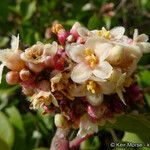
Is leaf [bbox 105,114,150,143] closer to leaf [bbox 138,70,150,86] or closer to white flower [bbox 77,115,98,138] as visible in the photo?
white flower [bbox 77,115,98,138]

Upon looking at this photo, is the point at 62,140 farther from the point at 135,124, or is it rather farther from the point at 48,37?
the point at 48,37

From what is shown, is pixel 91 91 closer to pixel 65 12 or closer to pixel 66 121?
pixel 66 121

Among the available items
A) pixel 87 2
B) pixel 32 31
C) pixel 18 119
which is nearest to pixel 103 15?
pixel 87 2

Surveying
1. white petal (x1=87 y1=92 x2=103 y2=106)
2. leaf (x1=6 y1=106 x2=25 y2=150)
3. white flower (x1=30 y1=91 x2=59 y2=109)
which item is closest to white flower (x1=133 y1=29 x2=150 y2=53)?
white petal (x1=87 y1=92 x2=103 y2=106)

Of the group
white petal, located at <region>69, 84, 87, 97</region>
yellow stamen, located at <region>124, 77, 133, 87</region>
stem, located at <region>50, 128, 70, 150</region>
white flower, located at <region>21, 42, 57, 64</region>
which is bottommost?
stem, located at <region>50, 128, 70, 150</region>

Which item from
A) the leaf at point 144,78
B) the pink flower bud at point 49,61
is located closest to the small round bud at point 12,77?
the pink flower bud at point 49,61

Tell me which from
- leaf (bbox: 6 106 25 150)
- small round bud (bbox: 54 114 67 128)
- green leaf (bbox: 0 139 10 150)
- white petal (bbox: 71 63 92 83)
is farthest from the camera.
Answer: leaf (bbox: 6 106 25 150)

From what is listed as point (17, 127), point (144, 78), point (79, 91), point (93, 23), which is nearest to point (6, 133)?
point (17, 127)
